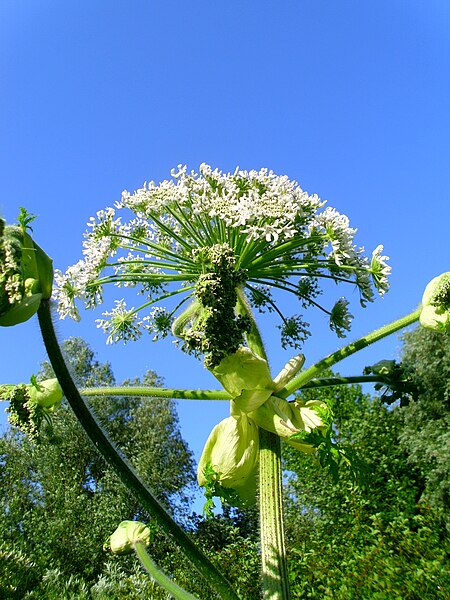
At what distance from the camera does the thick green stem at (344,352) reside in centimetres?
217

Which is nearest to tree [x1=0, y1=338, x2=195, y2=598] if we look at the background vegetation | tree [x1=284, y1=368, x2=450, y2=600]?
the background vegetation

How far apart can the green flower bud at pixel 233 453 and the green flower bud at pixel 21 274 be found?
118 cm

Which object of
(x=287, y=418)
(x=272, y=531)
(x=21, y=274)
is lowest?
(x=272, y=531)

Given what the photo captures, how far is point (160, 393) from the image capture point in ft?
7.14

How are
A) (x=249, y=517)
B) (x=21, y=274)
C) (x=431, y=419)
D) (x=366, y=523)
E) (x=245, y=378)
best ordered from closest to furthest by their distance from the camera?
(x=21, y=274), (x=245, y=378), (x=249, y=517), (x=366, y=523), (x=431, y=419)

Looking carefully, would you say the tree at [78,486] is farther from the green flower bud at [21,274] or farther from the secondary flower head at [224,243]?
the green flower bud at [21,274]

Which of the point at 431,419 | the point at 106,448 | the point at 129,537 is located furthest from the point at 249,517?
the point at 106,448

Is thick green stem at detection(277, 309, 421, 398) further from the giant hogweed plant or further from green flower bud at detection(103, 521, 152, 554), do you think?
green flower bud at detection(103, 521, 152, 554)

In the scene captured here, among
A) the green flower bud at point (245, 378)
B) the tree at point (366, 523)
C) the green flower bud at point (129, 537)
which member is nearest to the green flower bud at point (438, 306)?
the green flower bud at point (245, 378)

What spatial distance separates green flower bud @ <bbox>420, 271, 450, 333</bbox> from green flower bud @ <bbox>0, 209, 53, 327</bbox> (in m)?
1.50

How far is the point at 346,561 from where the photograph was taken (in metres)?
13.5

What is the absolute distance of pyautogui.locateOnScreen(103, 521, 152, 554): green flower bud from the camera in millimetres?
2275

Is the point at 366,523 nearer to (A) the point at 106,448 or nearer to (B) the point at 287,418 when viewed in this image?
(B) the point at 287,418

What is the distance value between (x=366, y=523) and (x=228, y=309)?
18.7 meters
